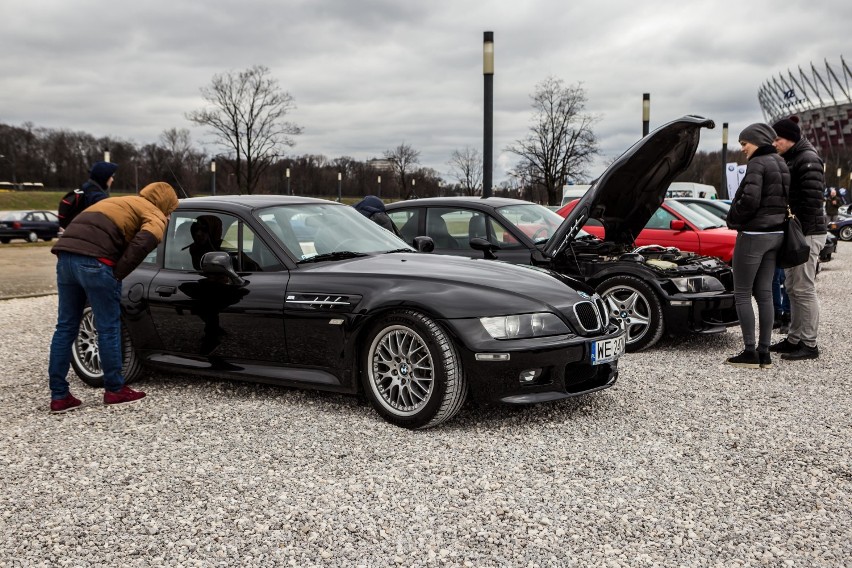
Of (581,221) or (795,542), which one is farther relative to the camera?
(581,221)

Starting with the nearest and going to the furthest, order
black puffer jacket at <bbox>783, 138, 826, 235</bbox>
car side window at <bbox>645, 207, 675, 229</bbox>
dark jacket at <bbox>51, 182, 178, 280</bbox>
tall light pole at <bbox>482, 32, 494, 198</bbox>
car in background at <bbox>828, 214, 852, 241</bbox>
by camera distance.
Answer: dark jacket at <bbox>51, 182, 178, 280</bbox>
black puffer jacket at <bbox>783, 138, 826, 235</bbox>
car side window at <bbox>645, 207, 675, 229</bbox>
tall light pole at <bbox>482, 32, 494, 198</bbox>
car in background at <bbox>828, 214, 852, 241</bbox>

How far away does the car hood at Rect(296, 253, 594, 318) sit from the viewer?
4355 mm

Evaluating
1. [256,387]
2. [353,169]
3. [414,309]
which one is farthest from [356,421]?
[353,169]

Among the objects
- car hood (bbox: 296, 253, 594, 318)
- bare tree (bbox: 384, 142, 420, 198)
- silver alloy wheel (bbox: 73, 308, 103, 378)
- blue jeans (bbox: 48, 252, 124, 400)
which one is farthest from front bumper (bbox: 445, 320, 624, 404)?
bare tree (bbox: 384, 142, 420, 198)

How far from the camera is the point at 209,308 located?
5.12m

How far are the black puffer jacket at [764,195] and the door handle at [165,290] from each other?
437 centimetres

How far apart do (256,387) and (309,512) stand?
2402mm

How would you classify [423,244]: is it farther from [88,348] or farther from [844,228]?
[844,228]

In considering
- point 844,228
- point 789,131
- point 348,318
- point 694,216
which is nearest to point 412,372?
point 348,318

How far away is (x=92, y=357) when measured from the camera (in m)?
5.66

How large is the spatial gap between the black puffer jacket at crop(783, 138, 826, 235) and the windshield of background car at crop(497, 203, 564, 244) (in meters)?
2.18

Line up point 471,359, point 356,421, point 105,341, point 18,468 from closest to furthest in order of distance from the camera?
point 18,468, point 471,359, point 356,421, point 105,341

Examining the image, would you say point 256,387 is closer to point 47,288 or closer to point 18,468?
point 18,468

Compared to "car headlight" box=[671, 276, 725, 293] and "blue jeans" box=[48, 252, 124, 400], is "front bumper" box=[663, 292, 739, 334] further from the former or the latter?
"blue jeans" box=[48, 252, 124, 400]
